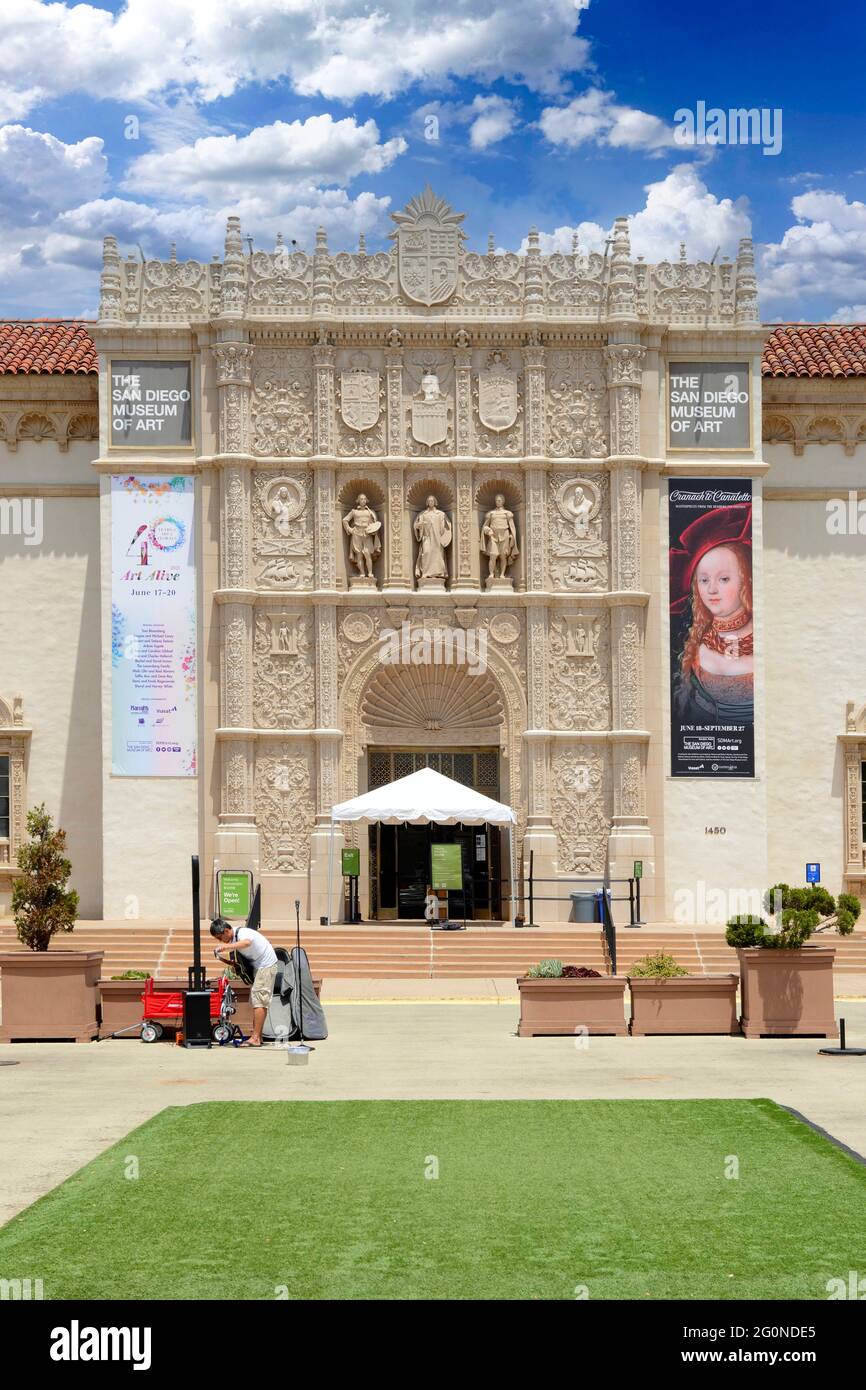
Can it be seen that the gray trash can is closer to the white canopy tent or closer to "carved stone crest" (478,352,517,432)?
the white canopy tent

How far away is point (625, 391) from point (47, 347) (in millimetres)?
13328

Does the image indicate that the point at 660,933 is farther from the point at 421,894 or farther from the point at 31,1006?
the point at 31,1006

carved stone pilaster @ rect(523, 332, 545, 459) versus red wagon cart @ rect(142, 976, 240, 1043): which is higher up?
carved stone pilaster @ rect(523, 332, 545, 459)

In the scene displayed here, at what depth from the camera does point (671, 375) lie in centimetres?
3784

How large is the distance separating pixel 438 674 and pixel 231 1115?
2341cm

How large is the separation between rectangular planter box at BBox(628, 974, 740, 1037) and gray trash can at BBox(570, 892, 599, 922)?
13.1m

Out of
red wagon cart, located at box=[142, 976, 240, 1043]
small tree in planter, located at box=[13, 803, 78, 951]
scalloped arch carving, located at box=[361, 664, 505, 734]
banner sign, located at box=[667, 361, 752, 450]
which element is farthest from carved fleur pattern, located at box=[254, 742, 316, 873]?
red wagon cart, located at box=[142, 976, 240, 1043]

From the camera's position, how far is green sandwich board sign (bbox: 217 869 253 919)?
3584cm

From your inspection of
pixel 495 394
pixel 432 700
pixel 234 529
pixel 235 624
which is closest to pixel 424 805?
pixel 432 700

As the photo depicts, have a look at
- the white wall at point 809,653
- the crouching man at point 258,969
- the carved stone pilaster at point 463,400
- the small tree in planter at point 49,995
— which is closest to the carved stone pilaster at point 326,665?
the carved stone pilaster at point 463,400

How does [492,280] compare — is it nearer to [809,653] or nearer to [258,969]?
[809,653]

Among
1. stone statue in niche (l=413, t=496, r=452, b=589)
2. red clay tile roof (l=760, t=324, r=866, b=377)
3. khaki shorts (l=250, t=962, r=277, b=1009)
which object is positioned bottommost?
khaki shorts (l=250, t=962, r=277, b=1009)

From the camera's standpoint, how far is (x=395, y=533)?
123ft

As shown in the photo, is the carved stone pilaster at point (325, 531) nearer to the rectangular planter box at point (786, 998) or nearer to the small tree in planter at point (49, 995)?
the small tree in planter at point (49, 995)
